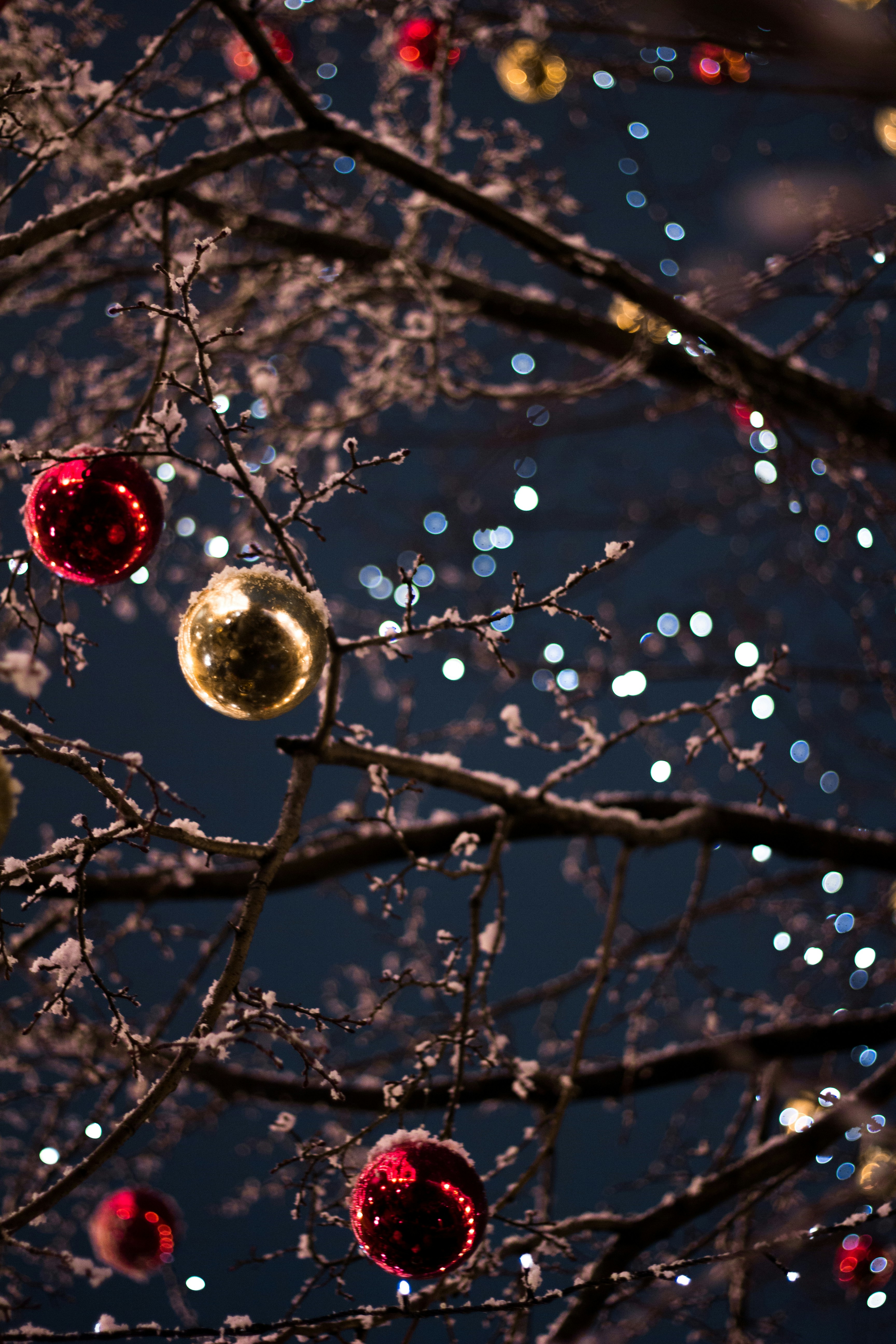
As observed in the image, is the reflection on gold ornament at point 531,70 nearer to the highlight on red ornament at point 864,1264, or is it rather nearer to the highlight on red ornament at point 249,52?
the highlight on red ornament at point 249,52

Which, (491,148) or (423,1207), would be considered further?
(491,148)

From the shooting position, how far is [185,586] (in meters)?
5.71

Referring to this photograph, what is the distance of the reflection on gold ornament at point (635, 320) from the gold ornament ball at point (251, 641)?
1.45 metres

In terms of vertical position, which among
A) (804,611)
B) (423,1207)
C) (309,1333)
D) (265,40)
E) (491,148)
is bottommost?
(309,1333)

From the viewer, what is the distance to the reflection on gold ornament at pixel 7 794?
35.1 inches

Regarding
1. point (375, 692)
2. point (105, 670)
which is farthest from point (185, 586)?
point (375, 692)

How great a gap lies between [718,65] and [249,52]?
5.00 feet

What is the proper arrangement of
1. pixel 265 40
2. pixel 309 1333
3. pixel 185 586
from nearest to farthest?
pixel 309 1333 < pixel 265 40 < pixel 185 586

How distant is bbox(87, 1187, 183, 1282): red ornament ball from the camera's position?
8.27 ft

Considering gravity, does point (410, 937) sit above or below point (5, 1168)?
above

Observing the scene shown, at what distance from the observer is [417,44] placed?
2.69m

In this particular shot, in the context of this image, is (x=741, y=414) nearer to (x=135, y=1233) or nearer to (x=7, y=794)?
(x=7, y=794)

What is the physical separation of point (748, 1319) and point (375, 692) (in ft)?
17.1

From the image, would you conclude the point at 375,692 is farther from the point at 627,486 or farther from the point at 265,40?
the point at 265,40
